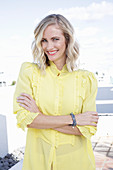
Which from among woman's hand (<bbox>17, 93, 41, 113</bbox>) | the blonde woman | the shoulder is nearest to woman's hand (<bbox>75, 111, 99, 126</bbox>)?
the blonde woman

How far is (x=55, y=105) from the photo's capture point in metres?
1.48

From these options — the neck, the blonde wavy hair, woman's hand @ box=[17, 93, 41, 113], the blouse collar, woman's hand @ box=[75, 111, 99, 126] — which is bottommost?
woman's hand @ box=[75, 111, 99, 126]

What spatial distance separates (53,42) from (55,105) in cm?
38

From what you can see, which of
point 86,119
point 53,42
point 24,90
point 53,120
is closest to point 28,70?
point 24,90

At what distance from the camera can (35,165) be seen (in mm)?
1460

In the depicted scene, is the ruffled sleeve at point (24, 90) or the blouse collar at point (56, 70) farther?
the blouse collar at point (56, 70)

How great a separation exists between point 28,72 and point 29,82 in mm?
63

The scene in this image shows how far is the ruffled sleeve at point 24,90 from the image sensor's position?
141cm

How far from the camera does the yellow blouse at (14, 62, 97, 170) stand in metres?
1.46

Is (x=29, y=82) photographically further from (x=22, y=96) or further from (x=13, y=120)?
(x=13, y=120)

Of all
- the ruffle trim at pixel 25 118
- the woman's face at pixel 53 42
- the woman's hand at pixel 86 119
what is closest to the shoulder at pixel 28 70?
the woman's face at pixel 53 42

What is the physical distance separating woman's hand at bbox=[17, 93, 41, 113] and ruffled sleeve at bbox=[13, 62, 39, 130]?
2 centimetres

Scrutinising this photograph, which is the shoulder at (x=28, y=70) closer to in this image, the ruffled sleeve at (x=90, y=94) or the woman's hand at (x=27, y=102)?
the woman's hand at (x=27, y=102)

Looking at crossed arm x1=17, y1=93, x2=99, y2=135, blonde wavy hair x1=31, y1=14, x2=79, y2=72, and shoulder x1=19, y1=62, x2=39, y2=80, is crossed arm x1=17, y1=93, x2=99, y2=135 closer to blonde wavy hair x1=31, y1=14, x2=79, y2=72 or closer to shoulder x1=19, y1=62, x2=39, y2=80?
shoulder x1=19, y1=62, x2=39, y2=80
